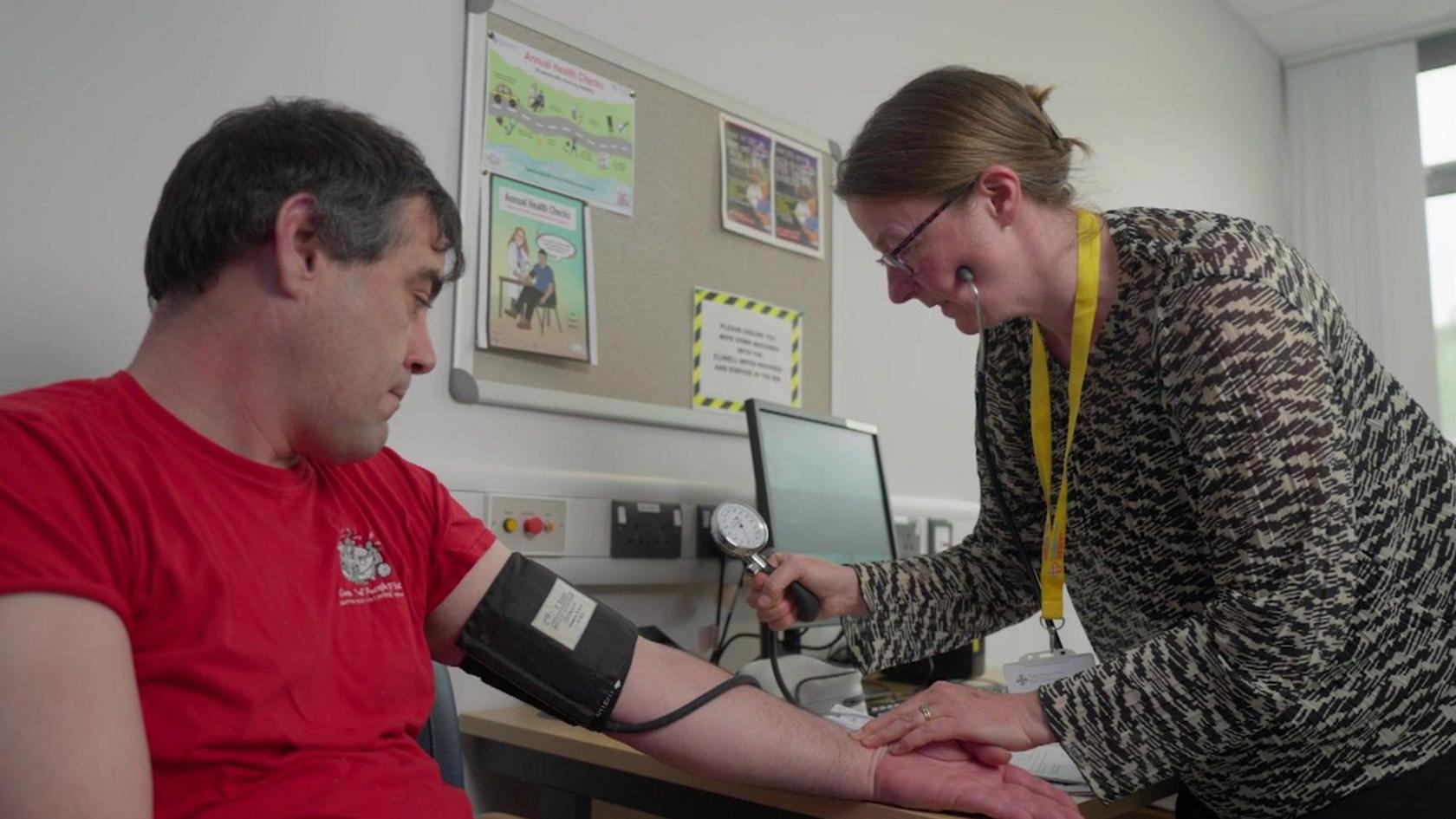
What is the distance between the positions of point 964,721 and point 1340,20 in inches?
173

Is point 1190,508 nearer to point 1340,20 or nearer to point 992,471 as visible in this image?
point 992,471

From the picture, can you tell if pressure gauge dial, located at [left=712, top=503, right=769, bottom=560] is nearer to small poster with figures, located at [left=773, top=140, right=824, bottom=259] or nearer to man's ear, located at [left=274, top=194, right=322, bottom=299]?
man's ear, located at [left=274, top=194, right=322, bottom=299]

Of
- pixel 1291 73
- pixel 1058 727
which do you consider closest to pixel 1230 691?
pixel 1058 727

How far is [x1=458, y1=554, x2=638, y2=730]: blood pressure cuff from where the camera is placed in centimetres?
118

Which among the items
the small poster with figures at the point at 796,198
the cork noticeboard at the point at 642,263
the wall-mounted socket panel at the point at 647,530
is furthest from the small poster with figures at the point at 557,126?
the wall-mounted socket panel at the point at 647,530

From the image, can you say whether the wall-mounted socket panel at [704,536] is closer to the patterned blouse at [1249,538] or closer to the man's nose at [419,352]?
the patterned blouse at [1249,538]

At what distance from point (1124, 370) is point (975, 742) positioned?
436mm

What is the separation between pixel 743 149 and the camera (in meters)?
2.23

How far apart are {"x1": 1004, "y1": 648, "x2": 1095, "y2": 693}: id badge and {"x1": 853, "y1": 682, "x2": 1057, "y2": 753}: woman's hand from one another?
14 centimetres

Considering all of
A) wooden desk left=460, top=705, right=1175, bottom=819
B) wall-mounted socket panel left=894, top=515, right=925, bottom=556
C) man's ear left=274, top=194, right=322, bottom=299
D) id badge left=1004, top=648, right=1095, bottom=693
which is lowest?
wooden desk left=460, top=705, right=1175, bottom=819

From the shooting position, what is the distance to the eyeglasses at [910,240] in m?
1.29

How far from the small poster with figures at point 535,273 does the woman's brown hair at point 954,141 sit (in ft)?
2.11

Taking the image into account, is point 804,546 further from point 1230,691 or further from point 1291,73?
point 1291,73

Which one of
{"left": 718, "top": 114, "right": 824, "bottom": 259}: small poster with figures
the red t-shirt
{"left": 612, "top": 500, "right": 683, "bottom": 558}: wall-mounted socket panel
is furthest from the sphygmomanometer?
{"left": 718, "top": 114, "right": 824, "bottom": 259}: small poster with figures
